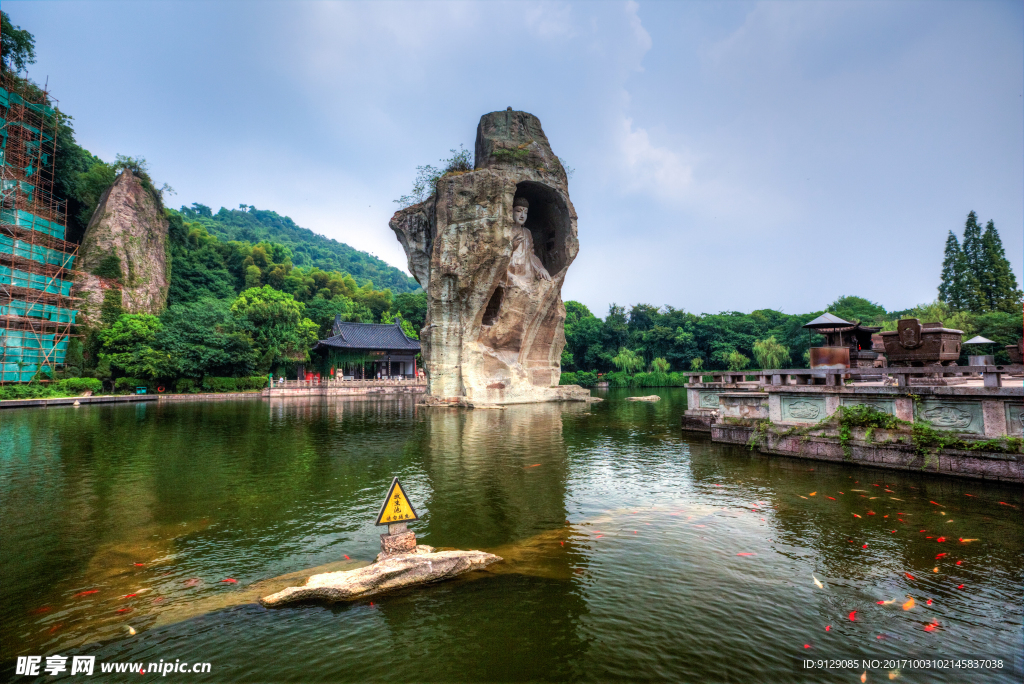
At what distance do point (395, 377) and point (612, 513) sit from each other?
36.6m

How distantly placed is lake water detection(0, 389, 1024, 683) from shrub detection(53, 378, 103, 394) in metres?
23.3

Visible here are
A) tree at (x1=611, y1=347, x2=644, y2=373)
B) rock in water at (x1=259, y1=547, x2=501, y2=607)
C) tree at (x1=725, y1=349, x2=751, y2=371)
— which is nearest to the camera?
rock in water at (x1=259, y1=547, x2=501, y2=607)

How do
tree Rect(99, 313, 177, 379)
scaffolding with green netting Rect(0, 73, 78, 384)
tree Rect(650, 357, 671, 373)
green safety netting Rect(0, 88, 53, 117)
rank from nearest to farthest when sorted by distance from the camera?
scaffolding with green netting Rect(0, 73, 78, 384) → green safety netting Rect(0, 88, 53, 117) → tree Rect(99, 313, 177, 379) → tree Rect(650, 357, 671, 373)

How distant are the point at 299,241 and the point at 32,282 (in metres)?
71.8

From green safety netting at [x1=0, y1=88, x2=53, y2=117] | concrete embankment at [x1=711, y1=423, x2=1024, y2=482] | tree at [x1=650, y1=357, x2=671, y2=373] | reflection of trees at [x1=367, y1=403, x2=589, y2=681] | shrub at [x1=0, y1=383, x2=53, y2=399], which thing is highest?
green safety netting at [x1=0, y1=88, x2=53, y2=117]

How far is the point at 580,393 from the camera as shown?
3294 centimetres

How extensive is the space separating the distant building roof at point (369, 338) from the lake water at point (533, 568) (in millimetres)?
28356

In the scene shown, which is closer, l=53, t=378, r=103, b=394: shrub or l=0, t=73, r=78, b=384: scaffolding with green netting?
l=53, t=378, r=103, b=394: shrub

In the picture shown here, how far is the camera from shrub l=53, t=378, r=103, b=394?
2825 cm

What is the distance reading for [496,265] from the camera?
2764 centimetres

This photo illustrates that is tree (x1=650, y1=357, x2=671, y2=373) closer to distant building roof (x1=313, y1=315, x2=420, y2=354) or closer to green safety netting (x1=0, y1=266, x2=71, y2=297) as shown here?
distant building roof (x1=313, y1=315, x2=420, y2=354)

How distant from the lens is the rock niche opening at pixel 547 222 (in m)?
30.9

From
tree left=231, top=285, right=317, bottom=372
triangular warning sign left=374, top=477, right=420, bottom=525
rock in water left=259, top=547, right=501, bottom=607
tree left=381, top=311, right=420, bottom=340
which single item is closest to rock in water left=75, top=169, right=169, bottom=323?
tree left=231, top=285, right=317, bottom=372

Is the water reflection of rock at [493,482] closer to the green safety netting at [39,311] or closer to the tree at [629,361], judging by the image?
the green safety netting at [39,311]
